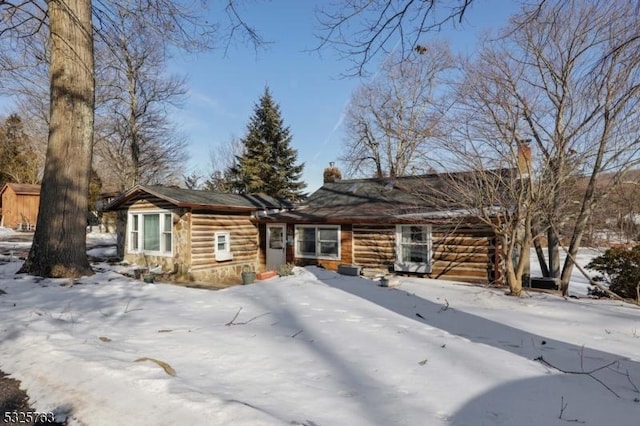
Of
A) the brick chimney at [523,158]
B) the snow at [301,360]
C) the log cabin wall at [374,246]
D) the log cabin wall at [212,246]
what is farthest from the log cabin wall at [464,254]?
the log cabin wall at [212,246]

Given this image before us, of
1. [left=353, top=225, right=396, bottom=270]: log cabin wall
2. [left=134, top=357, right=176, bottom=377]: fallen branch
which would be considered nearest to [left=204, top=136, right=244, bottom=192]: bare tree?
[left=353, top=225, right=396, bottom=270]: log cabin wall

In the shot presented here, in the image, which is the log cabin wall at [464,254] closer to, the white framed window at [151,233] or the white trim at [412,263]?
the white trim at [412,263]

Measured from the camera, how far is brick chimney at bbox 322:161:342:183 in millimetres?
27150

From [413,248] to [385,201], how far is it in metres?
2.53

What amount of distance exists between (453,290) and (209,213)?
29.6 feet

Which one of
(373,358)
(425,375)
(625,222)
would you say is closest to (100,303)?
(373,358)

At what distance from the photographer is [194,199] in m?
13.4

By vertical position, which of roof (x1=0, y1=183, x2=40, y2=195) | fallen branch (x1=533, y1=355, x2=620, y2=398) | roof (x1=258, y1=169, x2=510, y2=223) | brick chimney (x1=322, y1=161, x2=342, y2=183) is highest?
brick chimney (x1=322, y1=161, x2=342, y2=183)

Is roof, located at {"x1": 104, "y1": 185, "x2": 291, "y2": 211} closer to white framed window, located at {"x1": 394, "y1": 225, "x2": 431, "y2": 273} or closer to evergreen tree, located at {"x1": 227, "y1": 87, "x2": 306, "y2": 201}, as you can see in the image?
white framed window, located at {"x1": 394, "y1": 225, "x2": 431, "y2": 273}

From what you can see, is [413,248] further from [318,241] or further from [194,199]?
[194,199]

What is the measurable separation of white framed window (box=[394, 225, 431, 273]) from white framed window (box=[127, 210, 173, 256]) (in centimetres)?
804

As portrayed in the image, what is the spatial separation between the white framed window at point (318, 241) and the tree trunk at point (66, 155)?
25.9 feet

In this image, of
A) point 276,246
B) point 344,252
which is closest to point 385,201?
point 344,252

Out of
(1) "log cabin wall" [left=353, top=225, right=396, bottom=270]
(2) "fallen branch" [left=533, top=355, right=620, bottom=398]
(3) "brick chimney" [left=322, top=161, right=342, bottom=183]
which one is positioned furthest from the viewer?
(3) "brick chimney" [left=322, top=161, right=342, bottom=183]
